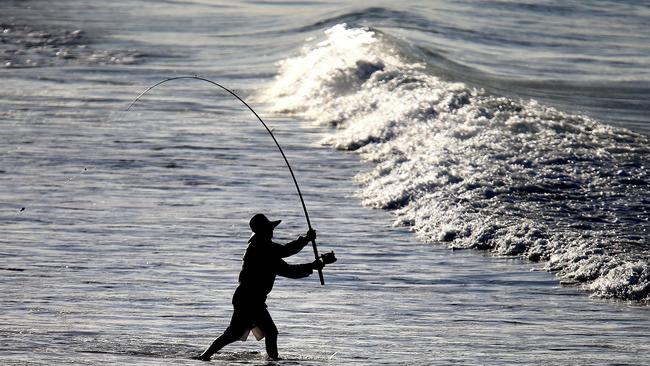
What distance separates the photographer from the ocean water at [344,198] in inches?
353

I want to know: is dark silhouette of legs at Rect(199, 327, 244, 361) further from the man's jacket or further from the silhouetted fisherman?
the man's jacket

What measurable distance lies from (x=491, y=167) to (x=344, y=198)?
2168 mm

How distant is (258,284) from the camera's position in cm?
804

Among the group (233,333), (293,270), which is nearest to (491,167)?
(293,270)

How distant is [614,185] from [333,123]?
6.57 metres

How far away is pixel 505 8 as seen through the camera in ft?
127

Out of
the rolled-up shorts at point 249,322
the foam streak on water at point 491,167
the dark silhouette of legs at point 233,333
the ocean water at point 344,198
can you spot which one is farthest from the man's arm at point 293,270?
the foam streak on water at point 491,167

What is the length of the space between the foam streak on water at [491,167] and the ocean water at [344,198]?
0.05 meters

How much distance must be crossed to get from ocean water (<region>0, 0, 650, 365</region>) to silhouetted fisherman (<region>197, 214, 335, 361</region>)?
0.58ft

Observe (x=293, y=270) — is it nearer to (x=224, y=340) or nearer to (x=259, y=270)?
(x=259, y=270)

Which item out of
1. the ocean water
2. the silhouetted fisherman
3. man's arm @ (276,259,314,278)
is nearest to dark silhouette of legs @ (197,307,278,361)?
the silhouetted fisherman

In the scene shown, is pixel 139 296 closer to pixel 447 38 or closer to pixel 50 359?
pixel 50 359

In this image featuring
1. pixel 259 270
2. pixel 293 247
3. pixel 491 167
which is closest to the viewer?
pixel 293 247

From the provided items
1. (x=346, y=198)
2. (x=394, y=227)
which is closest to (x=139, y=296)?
(x=394, y=227)
